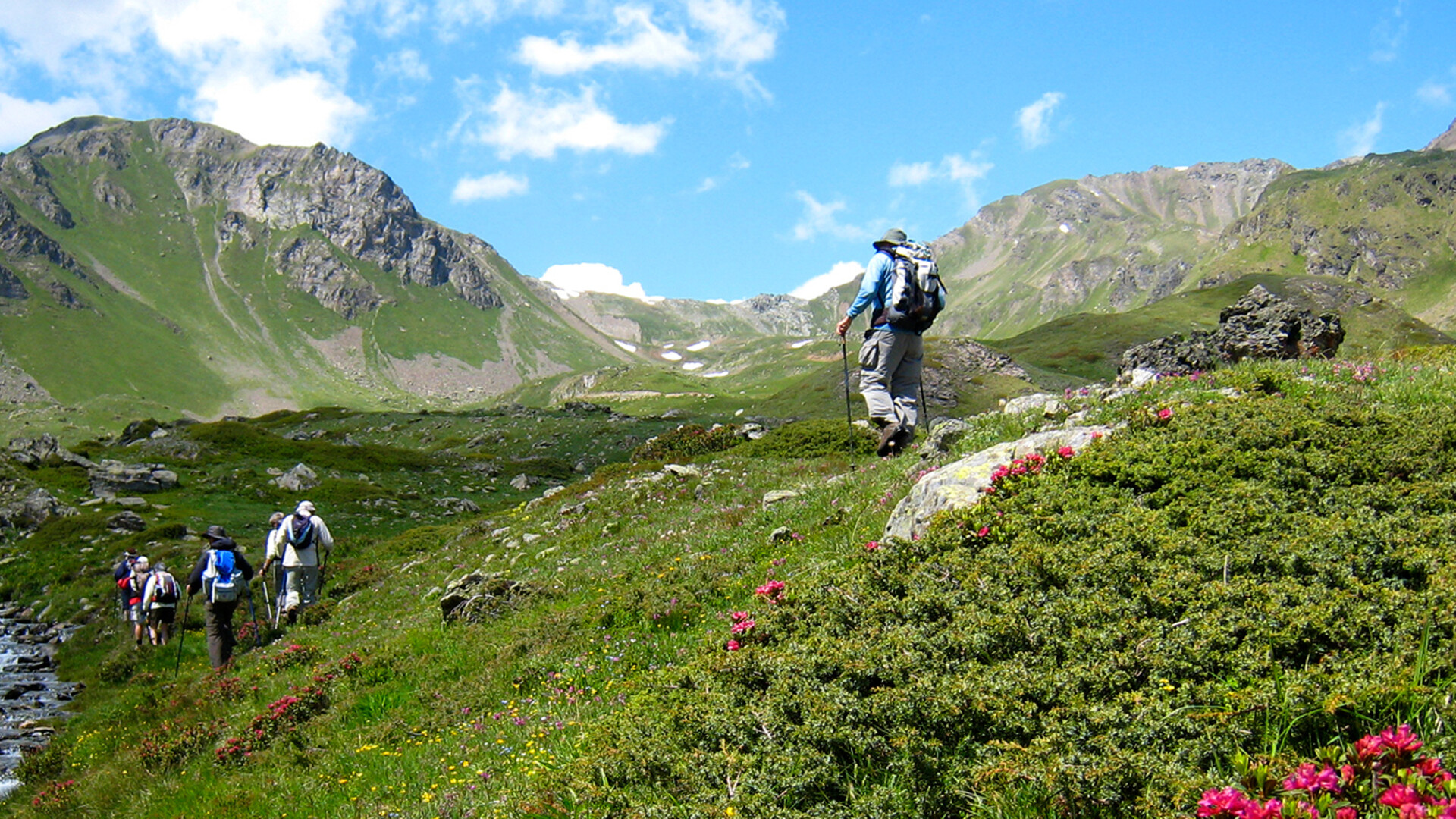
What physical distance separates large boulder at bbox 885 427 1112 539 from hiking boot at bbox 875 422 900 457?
3.95 metres

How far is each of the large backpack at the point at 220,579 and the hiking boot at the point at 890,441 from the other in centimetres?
1557

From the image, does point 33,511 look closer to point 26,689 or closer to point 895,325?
point 26,689

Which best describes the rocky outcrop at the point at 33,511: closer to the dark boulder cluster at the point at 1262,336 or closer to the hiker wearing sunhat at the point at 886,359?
the hiker wearing sunhat at the point at 886,359

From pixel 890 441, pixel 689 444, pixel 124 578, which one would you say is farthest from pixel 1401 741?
pixel 689 444

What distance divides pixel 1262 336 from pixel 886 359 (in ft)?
60.4

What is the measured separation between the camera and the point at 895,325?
45.5ft

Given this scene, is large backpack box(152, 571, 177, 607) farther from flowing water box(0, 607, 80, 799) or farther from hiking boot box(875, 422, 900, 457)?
hiking boot box(875, 422, 900, 457)

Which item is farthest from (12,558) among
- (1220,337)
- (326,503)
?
(1220,337)

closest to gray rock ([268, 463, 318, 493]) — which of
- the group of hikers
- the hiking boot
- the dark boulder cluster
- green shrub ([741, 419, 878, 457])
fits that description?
the group of hikers

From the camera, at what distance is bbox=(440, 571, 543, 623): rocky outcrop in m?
14.3

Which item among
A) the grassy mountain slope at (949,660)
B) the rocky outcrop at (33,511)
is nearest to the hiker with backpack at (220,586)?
the grassy mountain slope at (949,660)

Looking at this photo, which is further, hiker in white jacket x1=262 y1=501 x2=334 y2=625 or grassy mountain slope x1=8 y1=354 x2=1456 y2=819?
hiker in white jacket x1=262 y1=501 x2=334 y2=625

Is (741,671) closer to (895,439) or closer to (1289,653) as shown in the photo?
(1289,653)

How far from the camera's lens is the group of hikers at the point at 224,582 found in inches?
758
